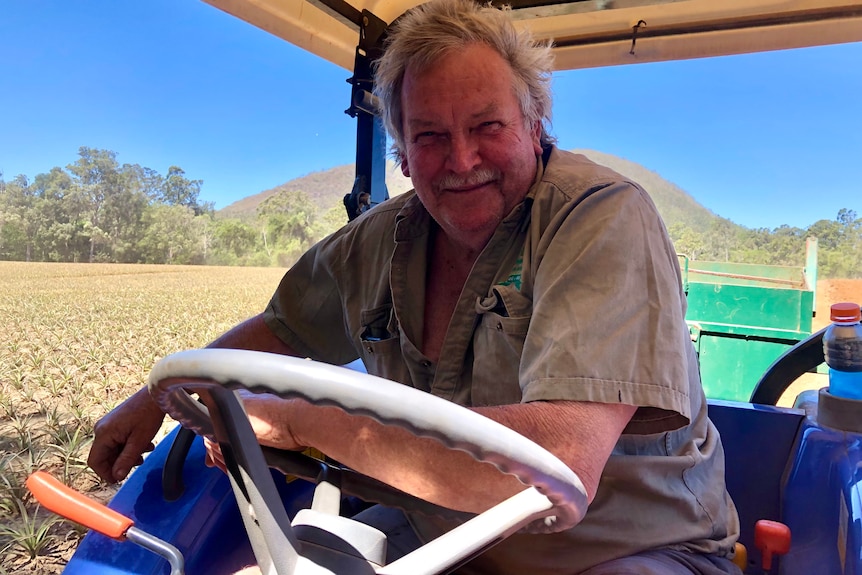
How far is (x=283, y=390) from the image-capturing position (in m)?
0.37

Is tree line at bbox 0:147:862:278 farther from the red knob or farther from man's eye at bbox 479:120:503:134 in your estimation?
the red knob

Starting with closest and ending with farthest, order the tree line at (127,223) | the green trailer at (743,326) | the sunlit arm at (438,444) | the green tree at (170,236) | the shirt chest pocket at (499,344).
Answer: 1. the sunlit arm at (438,444)
2. the shirt chest pocket at (499,344)
3. the tree line at (127,223)
4. the green tree at (170,236)
5. the green trailer at (743,326)

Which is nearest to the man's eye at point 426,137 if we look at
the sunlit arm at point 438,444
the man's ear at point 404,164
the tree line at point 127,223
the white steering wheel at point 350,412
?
the man's ear at point 404,164

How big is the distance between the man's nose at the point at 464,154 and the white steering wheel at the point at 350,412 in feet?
1.97

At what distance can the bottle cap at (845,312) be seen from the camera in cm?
115

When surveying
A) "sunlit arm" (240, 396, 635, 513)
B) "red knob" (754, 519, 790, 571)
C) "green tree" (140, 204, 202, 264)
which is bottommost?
"red knob" (754, 519, 790, 571)

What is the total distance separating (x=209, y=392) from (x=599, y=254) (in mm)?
502

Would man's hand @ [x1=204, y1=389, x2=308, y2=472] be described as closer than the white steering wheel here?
No

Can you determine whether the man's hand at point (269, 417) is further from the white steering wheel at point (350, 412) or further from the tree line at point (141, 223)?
the tree line at point (141, 223)

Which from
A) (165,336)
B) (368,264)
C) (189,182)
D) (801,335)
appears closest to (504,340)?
(368,264)

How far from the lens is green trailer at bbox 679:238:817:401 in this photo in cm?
314

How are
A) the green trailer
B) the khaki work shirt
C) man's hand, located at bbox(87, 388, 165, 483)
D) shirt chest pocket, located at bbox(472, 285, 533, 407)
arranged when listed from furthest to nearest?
the green trailer
man's hand, located at bbox(87, 388, 165, 483)
shirt chest pocket, located at bbox(472, 285, 533, 407)
the khaki work shirt

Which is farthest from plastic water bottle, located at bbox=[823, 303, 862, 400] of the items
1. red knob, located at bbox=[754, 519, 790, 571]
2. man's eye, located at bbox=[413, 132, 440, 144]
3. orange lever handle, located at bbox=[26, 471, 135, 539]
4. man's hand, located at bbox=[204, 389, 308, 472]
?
orange lever handle, located at bbox=[26, 471, 135, 539]

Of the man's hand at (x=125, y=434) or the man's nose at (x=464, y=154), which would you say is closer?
the man's nose at (x=464, y=154)
